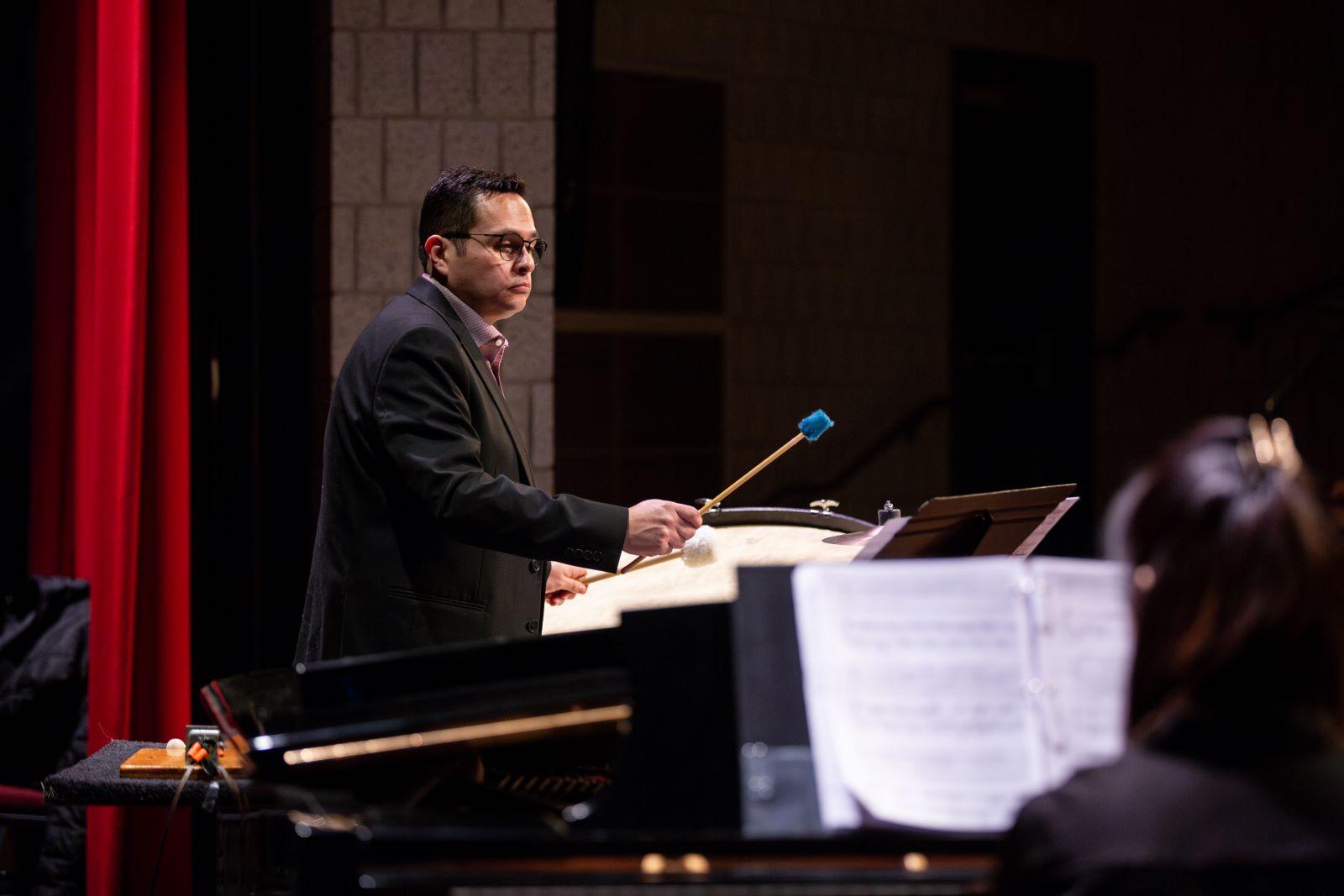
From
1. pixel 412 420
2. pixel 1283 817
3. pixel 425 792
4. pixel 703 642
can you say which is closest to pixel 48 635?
pixel 412 420

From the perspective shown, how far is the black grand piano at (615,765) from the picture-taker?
118 cm

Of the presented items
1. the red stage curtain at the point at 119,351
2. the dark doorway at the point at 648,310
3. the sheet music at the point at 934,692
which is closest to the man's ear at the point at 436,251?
the red stage curtain at the point at 119,351

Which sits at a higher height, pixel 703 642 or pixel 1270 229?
pixel 1270 229

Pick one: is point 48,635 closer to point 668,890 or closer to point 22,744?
point 22,744

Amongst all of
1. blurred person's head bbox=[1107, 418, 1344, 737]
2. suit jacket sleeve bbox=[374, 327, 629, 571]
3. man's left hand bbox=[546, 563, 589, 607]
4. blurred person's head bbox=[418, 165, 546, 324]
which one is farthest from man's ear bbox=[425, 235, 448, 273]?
blurred person's head bbox=[1107, 418, 1344, 737]

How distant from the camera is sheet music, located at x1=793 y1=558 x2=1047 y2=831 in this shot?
1.18 metres

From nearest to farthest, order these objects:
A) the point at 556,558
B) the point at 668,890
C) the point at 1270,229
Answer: the point at 668,890, the point at 556,558, the point at 1270,229

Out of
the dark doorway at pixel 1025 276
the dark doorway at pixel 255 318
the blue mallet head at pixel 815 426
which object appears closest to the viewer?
the blue mallet head at pixel 815 426

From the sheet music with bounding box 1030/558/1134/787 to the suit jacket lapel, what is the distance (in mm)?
1291

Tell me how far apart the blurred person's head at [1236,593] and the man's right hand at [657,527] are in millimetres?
1193

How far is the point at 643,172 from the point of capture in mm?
5770

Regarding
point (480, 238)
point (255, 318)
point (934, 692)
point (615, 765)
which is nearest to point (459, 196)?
point (480, 238)

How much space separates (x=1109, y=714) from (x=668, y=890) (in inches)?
16.1

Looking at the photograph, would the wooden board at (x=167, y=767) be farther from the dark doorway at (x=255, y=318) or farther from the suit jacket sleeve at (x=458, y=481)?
the dark doorway at (x=255, y=318)
